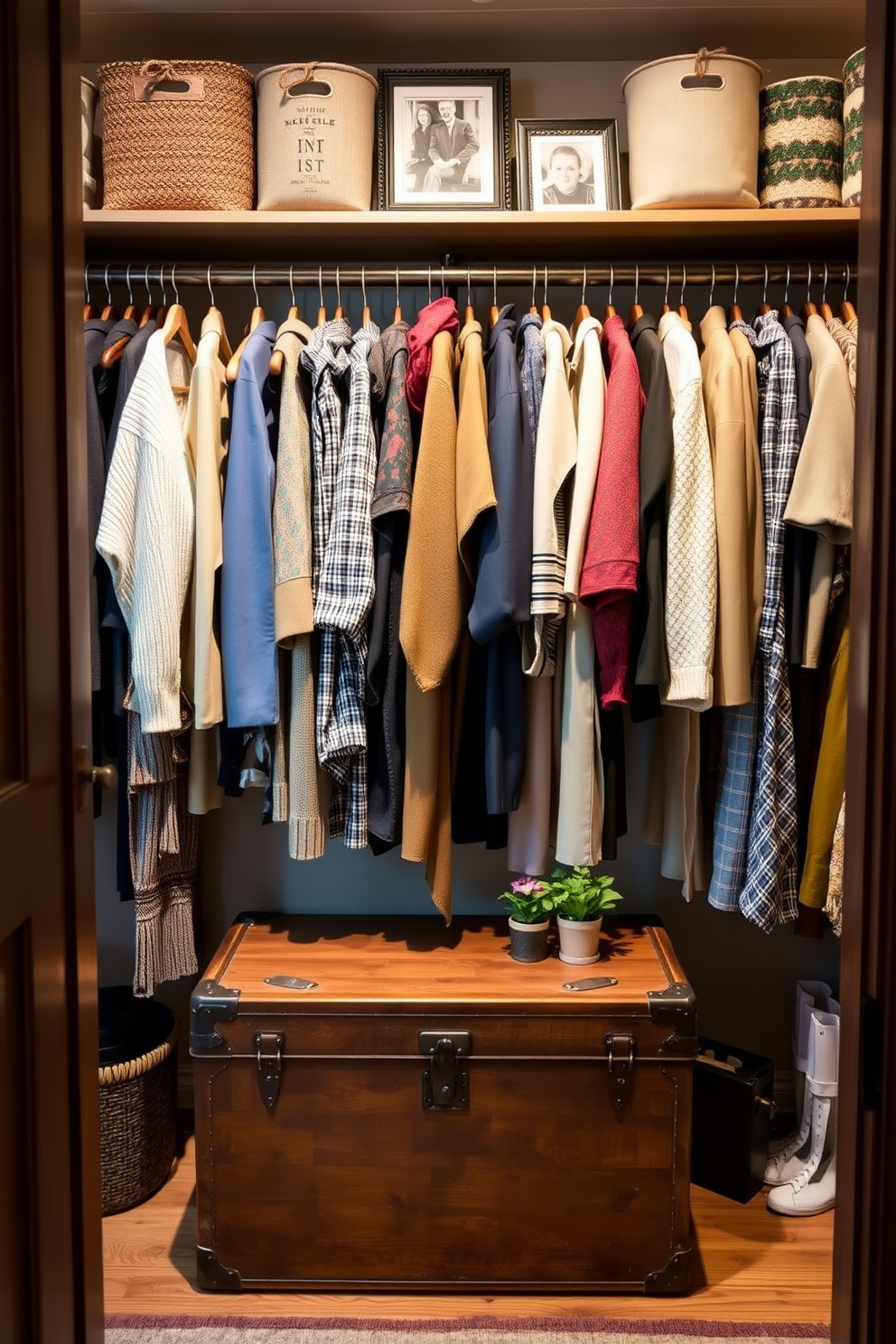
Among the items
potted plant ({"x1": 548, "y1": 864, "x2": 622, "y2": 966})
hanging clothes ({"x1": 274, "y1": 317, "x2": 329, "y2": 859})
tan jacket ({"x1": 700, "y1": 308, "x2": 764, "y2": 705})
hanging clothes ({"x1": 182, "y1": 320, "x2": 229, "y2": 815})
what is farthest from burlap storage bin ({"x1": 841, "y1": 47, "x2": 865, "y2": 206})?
potted plant ({"x1": 548, "y1": 864, "x2": 622, "y2": 966})

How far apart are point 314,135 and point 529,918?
5.15 ft

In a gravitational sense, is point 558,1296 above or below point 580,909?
below

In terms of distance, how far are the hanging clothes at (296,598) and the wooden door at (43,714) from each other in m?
1.03

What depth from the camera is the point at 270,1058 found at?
2.11 m

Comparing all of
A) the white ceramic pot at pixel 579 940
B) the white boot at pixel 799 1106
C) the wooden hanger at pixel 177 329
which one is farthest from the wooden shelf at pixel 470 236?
the white boot at pixel 799 1106

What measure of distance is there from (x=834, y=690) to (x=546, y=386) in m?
0.79

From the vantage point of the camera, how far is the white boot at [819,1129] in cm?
235

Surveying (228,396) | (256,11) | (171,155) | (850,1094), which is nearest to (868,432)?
(850,1094)

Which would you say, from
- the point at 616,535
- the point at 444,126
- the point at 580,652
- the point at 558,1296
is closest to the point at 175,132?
the point at 444,126

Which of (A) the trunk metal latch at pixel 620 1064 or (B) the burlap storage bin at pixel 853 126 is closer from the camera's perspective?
(A) the trunk metal latch at pixel 620 1064

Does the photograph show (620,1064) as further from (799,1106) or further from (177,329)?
(177,329)

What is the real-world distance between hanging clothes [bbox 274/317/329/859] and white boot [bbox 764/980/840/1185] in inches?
44.1

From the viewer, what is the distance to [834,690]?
224 cm

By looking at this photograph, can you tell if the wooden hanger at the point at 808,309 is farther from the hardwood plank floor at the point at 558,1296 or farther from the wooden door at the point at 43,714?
the hardwood plank floor at the point at 558,1296
